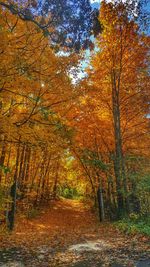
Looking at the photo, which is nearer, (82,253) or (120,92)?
(82,253)

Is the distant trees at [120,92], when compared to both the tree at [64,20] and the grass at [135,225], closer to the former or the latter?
the grass at [135,225]

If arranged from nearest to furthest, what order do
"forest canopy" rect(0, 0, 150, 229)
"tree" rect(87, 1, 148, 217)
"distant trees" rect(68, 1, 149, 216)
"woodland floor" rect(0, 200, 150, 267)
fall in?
1. "woodland floor" rect(0, 200, 150, 267)
2. "forest canopy" rect(0, 0, 150, 229)
3. "distant trees" rect(68, 1, 149, 216)
4. "tree" rect(87, 1, 148, 217)

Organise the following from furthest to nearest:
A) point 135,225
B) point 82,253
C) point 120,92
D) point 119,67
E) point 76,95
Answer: point 120,92, point 119,67, point 135,225, point 76,95, point 82,253

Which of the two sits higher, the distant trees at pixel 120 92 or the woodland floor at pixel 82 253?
the distant trees at pixel 120 92

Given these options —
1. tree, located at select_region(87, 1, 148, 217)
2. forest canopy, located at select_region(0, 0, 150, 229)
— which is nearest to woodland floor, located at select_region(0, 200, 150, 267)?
forest canopy, located at select_region(0, 0, 150, 229)

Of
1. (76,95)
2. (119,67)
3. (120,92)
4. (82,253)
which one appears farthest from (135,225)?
(119,67)

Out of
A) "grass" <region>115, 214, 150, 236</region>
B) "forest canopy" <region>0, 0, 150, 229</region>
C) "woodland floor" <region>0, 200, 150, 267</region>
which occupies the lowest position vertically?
"woodland floor" <region>0, 200, 150, 267</region>

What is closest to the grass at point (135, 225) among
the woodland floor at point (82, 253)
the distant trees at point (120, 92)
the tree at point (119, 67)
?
the woodland floor at point (82, 253)

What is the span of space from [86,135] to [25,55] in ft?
30.4

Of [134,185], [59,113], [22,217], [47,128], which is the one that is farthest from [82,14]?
[22,217]

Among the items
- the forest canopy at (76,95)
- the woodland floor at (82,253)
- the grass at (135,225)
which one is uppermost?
the forest canopy at (76,95)

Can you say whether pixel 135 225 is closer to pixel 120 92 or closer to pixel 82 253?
pixel 82 253

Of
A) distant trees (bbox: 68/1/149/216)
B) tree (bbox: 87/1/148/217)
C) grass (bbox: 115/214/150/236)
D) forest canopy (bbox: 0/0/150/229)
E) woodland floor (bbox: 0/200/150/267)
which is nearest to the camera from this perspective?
woodland floor (bbox: 0/200/150/267)

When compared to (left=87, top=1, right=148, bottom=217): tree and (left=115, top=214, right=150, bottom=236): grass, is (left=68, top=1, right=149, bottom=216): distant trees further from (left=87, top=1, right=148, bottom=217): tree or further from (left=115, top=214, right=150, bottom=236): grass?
(left=115, top=214, right=150, bottom=236): grass
